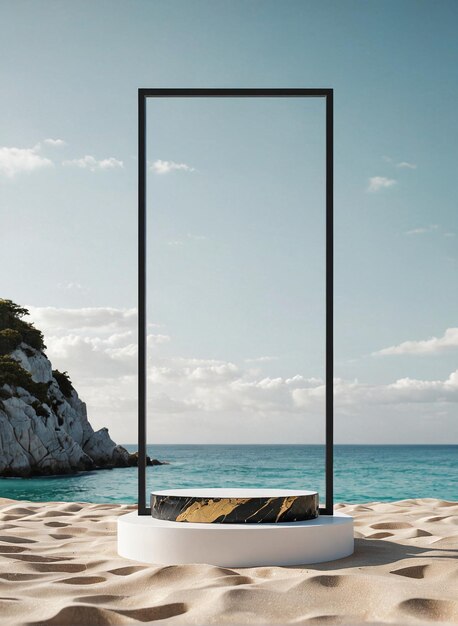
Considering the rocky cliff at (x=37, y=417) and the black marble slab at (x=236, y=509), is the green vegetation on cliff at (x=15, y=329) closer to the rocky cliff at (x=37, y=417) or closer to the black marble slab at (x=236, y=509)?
the rocky cliff at (x=37, y=417)

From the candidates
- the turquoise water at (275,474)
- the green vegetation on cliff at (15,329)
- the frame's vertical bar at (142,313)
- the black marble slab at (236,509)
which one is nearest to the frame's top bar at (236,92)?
the frame's vertical bar at (142,313)

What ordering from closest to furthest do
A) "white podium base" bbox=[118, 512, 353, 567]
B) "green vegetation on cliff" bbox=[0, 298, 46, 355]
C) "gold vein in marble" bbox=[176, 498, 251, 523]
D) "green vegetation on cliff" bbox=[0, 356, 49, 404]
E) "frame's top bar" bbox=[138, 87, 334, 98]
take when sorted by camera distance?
"white podium base" bbox=[118, 512, 353, 567] < "gold vein in marble" bbox=[176, 498, 251, 523] < "frame's top bar" bbox=[138, 87, 334, 98] < "green vegetation on cliff" bbox=[0, 356, 49, 404] < "green vegetation on cliff" bbox=[0, 298, 46, 355]

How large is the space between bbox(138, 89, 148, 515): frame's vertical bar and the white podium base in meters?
0.46

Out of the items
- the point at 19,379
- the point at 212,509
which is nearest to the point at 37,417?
the point at 19,379

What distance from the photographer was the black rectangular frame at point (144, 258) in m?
4.07

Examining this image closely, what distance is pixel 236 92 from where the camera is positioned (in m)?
4.24

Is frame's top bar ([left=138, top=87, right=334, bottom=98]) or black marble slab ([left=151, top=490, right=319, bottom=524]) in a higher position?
frame's top bar ([left=138, top=87, right=334, bottom=98])

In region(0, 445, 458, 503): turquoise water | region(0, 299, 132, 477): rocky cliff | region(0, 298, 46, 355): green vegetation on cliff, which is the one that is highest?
region(0, 298, 46, 355): green vegetation on cliff

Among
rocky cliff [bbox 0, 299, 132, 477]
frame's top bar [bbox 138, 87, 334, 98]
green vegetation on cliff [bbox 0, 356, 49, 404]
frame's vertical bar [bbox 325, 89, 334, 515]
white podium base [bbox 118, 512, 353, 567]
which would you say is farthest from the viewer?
green vegetation on cliff [bbox 0, 356, 49, 404]

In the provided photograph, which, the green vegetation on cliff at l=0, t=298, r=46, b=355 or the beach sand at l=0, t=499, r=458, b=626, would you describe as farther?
the green vegetation on cliff at l=0, t=298, r=46, b=355

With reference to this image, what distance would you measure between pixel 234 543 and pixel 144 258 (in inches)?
63.2

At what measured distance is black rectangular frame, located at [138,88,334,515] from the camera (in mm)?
4074

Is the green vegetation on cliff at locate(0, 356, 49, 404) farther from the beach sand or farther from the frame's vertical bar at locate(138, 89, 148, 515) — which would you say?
the frame's vertical bar at locate(138, 89, 148, 515)

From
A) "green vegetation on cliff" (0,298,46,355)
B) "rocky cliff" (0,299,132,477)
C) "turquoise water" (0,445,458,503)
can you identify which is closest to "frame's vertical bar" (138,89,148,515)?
"turquoise water" (0,445,458,503)
